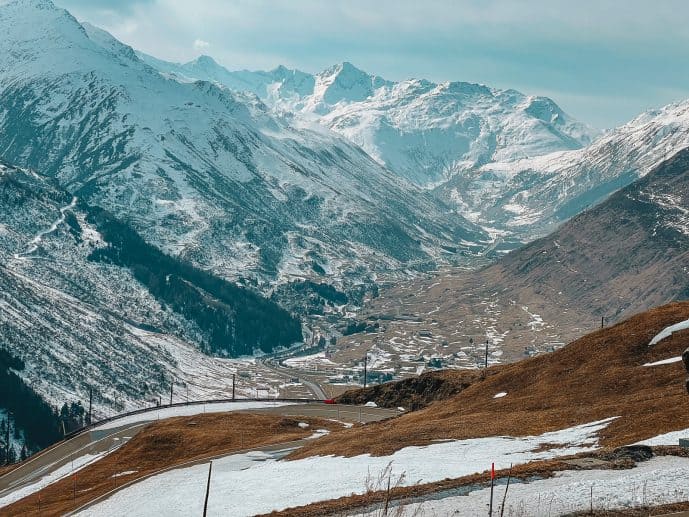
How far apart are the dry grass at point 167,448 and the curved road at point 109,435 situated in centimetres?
1354

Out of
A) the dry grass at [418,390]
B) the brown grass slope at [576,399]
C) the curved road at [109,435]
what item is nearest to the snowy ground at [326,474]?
the brown grass slope at [576,399]

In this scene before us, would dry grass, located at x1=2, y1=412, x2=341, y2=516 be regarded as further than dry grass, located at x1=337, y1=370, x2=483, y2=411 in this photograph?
No

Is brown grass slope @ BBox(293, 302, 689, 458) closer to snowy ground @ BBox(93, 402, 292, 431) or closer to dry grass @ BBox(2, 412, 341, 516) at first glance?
dry grass @ BBox(2, 412, 341, 516)

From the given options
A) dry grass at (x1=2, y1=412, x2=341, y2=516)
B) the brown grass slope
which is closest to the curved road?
dry grass at (x1=2, y1=412, x2=341, y2=516)

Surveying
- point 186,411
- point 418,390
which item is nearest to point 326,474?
point 418,390

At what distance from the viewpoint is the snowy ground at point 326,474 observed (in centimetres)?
5828

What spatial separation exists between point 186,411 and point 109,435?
84.4 ft

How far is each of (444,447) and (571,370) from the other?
1034 inches

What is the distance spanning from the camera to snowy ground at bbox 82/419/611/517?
58281 millimetres

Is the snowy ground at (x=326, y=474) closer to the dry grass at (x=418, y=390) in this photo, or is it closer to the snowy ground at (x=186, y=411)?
the dry grass at (x=418, y=390)

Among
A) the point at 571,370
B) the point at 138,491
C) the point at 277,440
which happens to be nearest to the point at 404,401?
the point at 277,440

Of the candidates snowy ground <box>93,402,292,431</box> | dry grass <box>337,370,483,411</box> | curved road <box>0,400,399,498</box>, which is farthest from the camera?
snowy ground <box>93,402,292,431</box>

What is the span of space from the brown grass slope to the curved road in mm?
43625

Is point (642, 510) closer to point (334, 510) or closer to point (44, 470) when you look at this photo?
point (334, 510)
